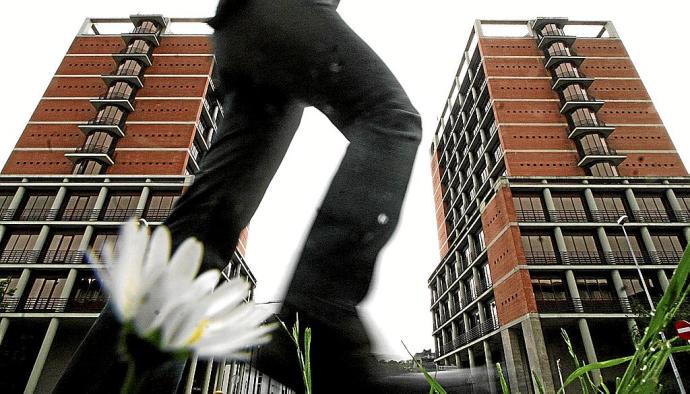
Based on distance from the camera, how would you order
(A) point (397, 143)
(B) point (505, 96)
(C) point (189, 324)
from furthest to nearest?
(B) point (505, 96) < (A) point (397, 143) < (C) point (189, 324)

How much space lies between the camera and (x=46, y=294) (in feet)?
57.4

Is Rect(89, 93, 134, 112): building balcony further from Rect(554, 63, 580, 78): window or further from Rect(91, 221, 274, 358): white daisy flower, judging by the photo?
Rect(91, 221, 274, 358): white daisy flower

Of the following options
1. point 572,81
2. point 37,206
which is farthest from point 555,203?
point 37,206

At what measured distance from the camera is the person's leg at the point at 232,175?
71 cm

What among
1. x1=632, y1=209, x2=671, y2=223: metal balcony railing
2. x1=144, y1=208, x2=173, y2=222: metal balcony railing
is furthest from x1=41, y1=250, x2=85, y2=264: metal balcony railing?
x1=632, y1=209, x2=671, y2=223: metal balcony railing

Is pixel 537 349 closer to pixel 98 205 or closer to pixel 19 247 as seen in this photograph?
pixel 98 205

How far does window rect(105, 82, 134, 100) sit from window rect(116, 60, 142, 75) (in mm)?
781

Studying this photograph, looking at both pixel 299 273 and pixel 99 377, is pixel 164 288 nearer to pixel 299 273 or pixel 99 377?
pixel 299 273

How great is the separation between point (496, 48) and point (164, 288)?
29.0 meters

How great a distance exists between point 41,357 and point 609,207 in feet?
87.7

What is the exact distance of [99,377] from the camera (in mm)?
526

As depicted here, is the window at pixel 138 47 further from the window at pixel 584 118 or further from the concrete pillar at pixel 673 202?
the concrete pillar at pixel 673 202

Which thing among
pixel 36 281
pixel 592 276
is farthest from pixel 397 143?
pixel 36 281

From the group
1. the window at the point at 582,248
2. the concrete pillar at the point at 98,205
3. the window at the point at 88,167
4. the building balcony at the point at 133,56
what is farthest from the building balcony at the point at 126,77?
the window at the point at 582,248
